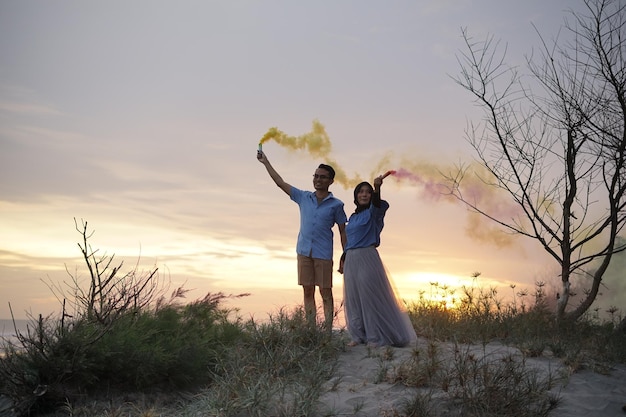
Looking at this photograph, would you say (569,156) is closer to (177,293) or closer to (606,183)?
(606,183)

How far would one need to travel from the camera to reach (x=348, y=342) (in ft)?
28.3


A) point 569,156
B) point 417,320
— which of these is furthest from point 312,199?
point 569,156

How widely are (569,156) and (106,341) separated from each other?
8.55 metres

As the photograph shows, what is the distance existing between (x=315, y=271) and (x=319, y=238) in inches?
19.4

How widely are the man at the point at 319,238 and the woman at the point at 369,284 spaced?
0.97ft

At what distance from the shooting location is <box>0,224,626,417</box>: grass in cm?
604

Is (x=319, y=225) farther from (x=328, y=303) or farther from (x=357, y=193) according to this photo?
(x=328, y=303)

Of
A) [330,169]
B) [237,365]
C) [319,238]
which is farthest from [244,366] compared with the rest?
[330,169]

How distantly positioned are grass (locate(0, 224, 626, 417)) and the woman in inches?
15.3

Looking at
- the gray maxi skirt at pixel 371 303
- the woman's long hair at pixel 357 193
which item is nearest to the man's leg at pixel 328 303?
the gray maxi skirt at pixel 371 303

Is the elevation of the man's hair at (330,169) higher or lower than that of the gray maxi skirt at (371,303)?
higher

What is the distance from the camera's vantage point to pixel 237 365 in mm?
7027

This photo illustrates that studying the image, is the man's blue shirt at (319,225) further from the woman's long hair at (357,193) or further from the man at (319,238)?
the woman's long hair at (357,193)

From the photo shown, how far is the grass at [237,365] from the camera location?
6.04 meters
